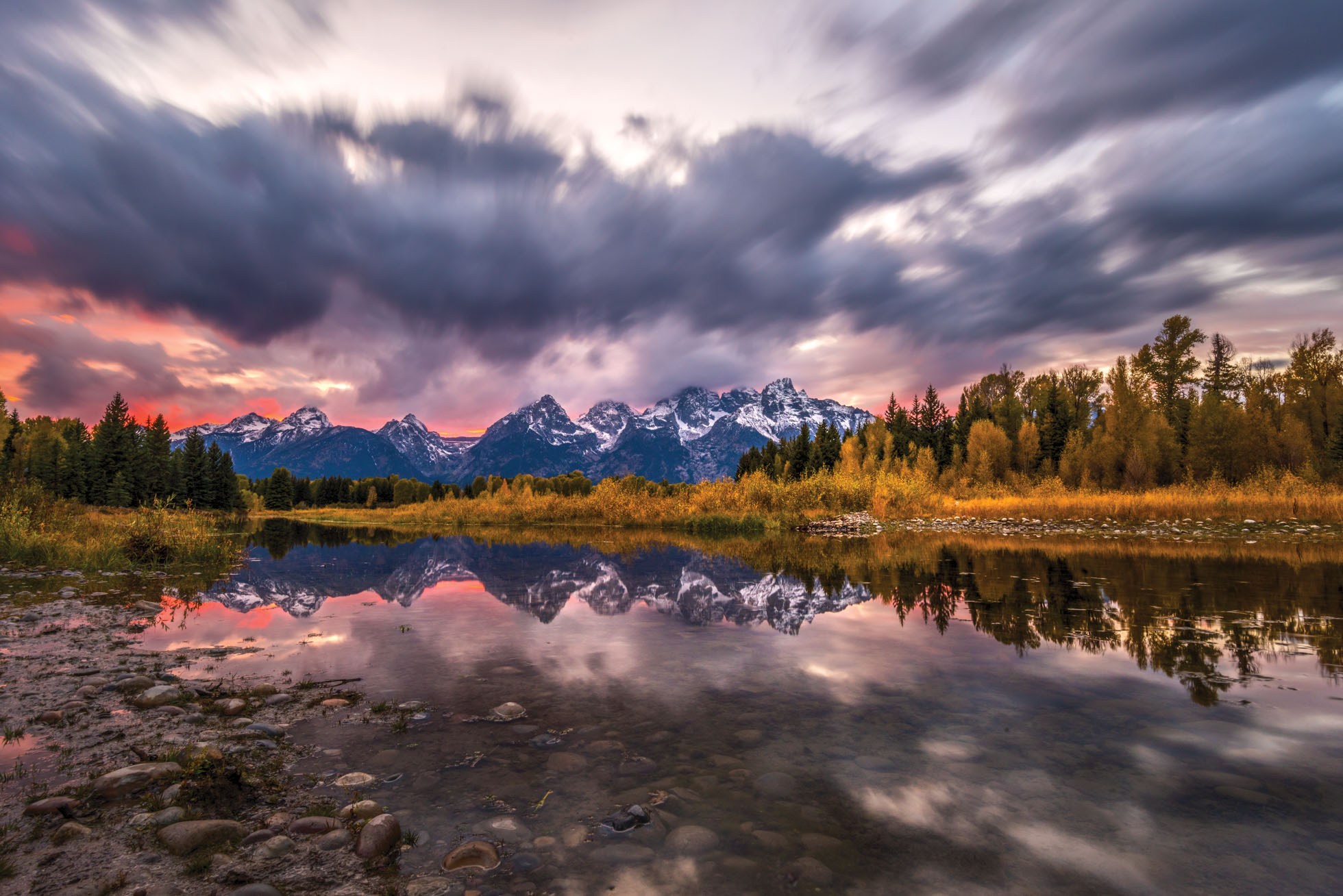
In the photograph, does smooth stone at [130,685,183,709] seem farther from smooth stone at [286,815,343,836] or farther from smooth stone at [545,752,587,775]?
smooth stone at [545,752,587,775]

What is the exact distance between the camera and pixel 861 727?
18.4ft

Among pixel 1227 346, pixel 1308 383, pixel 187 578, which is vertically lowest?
pixel 187 578

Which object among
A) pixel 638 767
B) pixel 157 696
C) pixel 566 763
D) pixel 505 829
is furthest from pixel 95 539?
pixel 638 767

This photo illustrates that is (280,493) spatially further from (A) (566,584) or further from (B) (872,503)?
(A) (566,584)

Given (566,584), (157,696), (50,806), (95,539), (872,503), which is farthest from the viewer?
(872,503)

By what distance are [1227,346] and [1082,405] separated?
43.9 ft

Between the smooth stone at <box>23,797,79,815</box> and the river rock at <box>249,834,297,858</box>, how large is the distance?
171 cm

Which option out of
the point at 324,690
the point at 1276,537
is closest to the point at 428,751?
the point at 324,690

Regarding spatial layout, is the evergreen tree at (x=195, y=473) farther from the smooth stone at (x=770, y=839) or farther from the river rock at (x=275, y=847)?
the smooth stone at (x=770, y=839)

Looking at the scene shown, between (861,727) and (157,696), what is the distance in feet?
26.1

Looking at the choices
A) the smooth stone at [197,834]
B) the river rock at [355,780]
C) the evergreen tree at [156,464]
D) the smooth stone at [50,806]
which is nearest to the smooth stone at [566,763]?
the river rock at [355,780]

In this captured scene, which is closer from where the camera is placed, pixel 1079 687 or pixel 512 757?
pixel 512 757

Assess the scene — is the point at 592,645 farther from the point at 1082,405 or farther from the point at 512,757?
the point at 1082,405

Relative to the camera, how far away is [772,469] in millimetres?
87500
